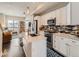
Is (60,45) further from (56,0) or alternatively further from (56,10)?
(56,0)

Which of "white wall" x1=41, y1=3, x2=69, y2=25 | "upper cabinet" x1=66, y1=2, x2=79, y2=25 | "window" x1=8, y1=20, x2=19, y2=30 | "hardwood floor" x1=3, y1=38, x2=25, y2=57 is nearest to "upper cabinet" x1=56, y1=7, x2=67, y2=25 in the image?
"white wall" x1=41, y1=3, x2=69, y2=25

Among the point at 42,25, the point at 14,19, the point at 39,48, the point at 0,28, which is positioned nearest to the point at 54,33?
the point at 42,25

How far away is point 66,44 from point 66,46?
43 mm

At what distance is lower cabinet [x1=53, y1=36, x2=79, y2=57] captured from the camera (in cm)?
234

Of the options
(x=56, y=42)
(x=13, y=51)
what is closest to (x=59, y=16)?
(x=56, y=42)

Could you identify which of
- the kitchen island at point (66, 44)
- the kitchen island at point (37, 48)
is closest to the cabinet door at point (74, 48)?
the kitchen island at point (66, 44)

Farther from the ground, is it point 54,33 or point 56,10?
point 56,10

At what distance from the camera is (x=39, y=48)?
7.35ft

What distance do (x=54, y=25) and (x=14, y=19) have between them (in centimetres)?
91

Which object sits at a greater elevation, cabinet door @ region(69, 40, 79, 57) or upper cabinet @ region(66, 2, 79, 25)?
upper cabinet @ region(66, 2, 79, 25)

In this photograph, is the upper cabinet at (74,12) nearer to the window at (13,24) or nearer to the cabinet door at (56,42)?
the cabinet door at (56,42)

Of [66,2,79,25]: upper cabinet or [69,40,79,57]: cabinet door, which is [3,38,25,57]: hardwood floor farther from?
[66,2,79,25]: upper cabinet

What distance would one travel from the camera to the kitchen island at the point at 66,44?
7.72 ft

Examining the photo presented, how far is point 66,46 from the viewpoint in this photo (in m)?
2.58
